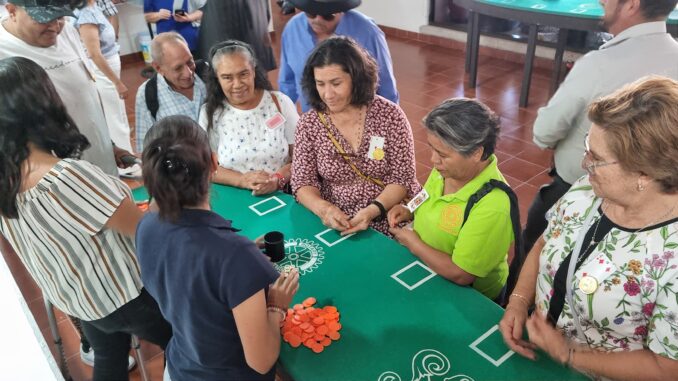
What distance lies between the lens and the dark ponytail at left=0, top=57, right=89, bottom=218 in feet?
4.78

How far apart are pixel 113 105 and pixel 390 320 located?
3.61 m

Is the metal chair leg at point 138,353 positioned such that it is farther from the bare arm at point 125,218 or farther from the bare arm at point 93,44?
the bare arm at point 93,44

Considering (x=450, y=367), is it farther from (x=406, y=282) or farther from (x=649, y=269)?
(x=649, y=269)

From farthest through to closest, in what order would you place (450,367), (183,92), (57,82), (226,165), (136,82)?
(136,82) < (183,92) < (226,165) < (57,82) < (450,367)

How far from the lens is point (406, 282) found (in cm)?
174

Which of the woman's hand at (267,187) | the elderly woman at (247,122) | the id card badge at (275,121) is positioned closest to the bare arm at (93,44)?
the elderly woman at (247,122)

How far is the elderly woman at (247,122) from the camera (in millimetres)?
2387

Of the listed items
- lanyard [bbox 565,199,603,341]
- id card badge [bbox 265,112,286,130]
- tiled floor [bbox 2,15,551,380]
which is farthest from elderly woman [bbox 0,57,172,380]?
lanyard [bbox 565,199,603,341]

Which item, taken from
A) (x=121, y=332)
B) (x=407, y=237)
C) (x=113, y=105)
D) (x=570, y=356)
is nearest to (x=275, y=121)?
(x=407, y=237)

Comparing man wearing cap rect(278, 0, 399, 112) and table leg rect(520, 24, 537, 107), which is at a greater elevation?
man wearing cap rect(278, 0, 399, 112)

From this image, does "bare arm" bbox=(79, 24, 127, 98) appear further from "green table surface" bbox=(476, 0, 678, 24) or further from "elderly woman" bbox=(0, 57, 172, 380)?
"green table surface" bbox=(476, 0, 678, 24)

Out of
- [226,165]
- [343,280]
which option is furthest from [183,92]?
[343,280]

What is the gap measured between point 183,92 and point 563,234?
83.3 inches

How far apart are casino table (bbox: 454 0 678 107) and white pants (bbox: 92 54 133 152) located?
370cm
